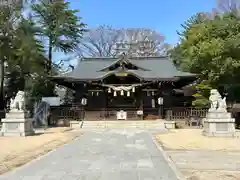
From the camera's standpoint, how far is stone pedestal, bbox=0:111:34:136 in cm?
1456

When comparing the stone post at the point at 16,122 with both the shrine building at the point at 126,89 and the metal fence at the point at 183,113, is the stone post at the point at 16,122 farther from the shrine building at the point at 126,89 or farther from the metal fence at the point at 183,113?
the metal fence at the point at 183,113

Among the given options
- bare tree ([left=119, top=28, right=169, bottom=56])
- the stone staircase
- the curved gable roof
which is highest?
bare tree ([left=119, top=28, right=169, bottom=56])

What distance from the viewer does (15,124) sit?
14664mm

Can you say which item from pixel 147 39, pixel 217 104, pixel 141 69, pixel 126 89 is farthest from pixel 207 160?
pixel 147 39

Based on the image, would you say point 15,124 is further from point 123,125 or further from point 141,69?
point 141,69

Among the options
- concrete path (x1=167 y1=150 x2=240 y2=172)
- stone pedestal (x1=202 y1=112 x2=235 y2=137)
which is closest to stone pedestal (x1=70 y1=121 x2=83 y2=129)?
stone pedestal (x1=202 y1=112 x2=235 y2=137)

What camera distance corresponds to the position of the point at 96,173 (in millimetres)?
5945

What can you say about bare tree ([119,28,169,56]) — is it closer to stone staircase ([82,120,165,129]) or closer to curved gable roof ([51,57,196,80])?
curved gable roof ([51,57,196,80])

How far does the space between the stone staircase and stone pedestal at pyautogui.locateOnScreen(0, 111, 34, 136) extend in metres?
5.77

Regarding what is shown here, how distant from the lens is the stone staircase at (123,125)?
19.4 m

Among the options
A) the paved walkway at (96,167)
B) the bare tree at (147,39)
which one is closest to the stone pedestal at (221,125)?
the paved walkway at (96,167)

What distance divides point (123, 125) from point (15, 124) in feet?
26.5

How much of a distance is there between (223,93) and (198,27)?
21.5 ft

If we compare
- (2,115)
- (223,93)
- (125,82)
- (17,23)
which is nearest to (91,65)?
(125,82)
